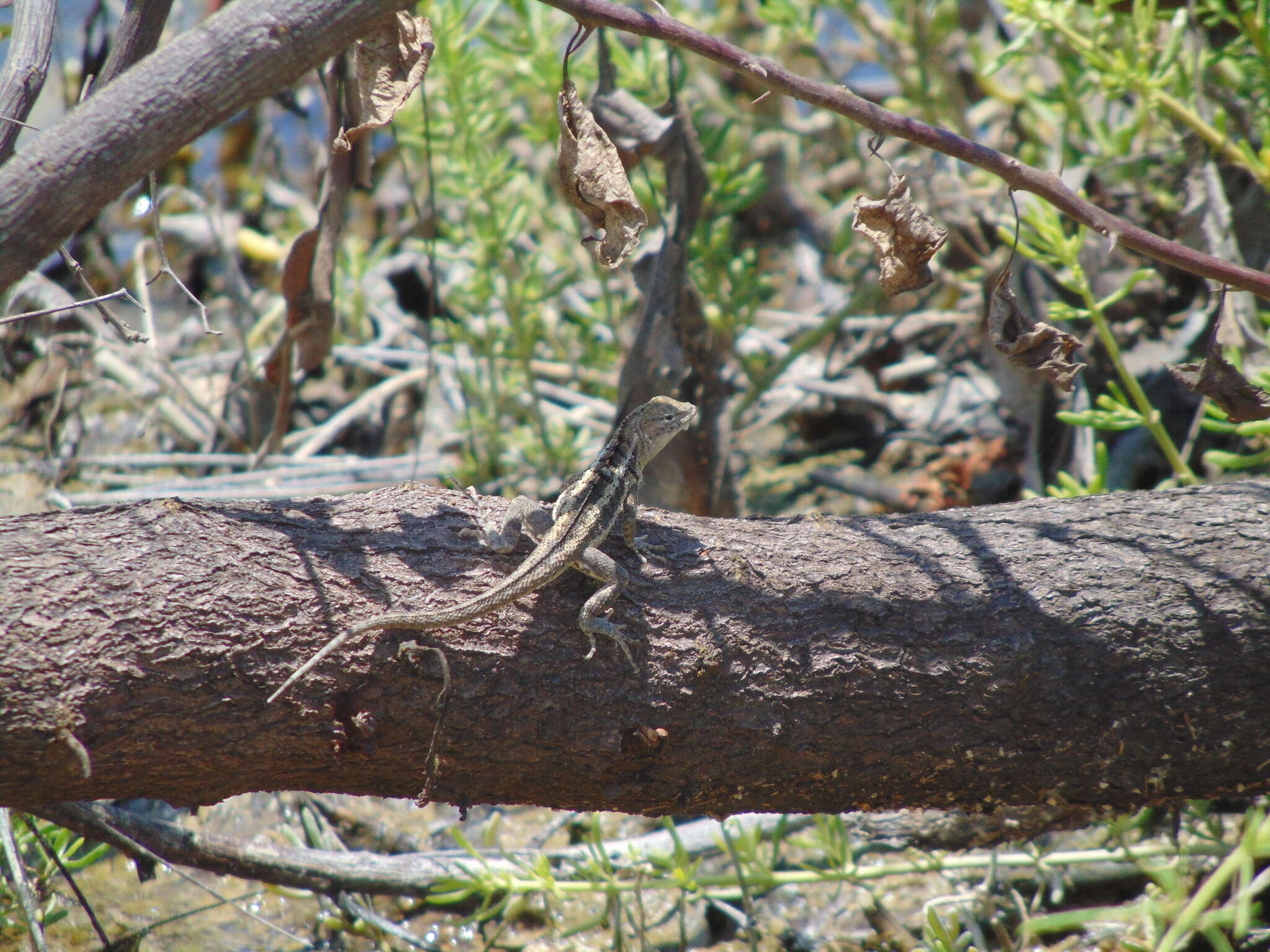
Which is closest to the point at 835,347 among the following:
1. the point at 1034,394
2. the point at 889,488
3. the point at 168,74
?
the point at 889,488

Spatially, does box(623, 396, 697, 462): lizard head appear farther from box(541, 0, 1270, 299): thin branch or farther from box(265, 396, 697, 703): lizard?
box(541, 0, 1270, 299): thin branch

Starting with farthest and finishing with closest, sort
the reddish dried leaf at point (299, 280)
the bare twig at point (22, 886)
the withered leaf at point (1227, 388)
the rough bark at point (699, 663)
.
A: the reddish dried leaf at point (299, 280) < the bare twig at point (22, 886) < the withered leaf at point (1227, 388) < the rough bark at point (699, 663)

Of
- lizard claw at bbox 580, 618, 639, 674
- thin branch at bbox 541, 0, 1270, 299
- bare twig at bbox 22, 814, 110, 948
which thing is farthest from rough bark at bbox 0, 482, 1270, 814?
thin branch at bbox 541, 0, 1270, 299

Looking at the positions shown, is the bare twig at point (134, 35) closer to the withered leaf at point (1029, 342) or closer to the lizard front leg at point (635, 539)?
the lizard front leg at point (635, 539)

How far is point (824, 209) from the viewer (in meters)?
7.87

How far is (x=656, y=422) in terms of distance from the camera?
4.16 meters

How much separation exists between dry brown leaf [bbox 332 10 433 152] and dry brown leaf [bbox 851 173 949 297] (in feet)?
4.05

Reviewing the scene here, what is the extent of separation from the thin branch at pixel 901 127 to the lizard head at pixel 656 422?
68.2 inches

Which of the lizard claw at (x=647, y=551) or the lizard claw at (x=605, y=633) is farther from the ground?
the lizard claw at (x=647, y=551)

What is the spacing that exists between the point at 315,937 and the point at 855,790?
2.32 metres

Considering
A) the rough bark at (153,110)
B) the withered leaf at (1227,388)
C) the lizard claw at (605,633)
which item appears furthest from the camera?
the withered leaf at (1227,388)

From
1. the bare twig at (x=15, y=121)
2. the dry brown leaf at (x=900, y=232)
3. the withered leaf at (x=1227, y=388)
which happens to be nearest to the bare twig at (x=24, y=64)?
the bare twig at (x=15, y=121)

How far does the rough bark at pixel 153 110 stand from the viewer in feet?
7.22

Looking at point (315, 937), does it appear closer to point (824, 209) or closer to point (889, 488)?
point (889, 488)
